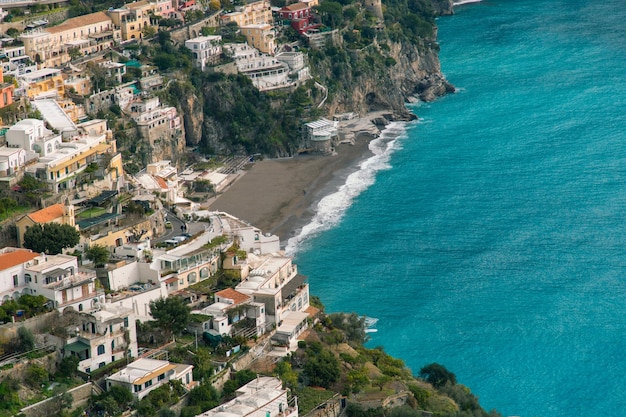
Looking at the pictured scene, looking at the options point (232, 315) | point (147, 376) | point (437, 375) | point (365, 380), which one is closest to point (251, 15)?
point (437, 375)

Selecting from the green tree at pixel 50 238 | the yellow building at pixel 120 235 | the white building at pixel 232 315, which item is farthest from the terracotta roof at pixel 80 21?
the white building at pixel 232 315

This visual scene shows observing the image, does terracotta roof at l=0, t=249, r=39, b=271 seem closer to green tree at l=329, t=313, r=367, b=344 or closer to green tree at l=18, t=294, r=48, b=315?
green tree at l=18, t=294, r=48, b=315

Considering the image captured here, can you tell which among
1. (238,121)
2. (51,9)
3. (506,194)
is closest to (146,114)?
(238,121)

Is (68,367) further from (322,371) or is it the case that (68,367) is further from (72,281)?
(322,371)

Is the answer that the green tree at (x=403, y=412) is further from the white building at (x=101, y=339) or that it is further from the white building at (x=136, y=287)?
the white building at (x=136, y=287)

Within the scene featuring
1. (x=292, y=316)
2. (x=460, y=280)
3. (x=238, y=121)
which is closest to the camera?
(x=292, y=316)

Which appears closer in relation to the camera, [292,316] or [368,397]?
[368,397]

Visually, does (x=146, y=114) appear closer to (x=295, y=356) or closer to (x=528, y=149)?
(x=528, y=149)

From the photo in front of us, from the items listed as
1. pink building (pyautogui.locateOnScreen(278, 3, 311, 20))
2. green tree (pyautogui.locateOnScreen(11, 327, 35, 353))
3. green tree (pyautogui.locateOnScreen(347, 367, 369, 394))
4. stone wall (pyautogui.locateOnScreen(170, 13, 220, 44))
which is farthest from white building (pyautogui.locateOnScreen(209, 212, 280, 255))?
pink building (pyautogui.locateOnScreen(278, 3, 311, 20))
